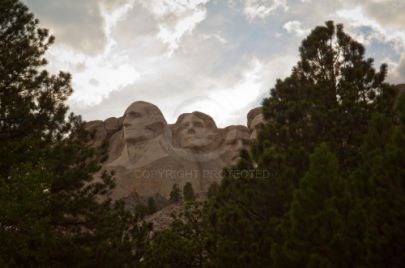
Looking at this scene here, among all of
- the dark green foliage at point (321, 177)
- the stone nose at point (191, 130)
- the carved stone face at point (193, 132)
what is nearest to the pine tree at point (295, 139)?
the dark green foliage at point (321, 177)

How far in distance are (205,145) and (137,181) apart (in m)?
10.8

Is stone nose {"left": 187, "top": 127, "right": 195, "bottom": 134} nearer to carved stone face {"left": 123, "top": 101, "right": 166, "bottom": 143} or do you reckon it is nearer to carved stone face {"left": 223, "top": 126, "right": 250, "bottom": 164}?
carved stone face {"left": 123, "top": 101, "right": 166, "bottom": 143}

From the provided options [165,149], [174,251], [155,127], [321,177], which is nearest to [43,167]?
[321,177]

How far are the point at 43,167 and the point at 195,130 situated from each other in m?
48.3

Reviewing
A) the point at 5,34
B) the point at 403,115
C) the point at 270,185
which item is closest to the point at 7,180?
the point at 5,34

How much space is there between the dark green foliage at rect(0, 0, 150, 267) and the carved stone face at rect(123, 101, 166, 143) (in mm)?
40271

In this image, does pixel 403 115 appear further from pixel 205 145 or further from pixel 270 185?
pixel 205 145

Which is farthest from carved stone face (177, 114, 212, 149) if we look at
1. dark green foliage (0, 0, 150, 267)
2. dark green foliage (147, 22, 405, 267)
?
dark green foliage (0, 0, 150, 267)

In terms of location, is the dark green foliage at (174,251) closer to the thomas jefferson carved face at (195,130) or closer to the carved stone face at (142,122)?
the carved stone face at (142,122)

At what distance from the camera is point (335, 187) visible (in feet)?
31.2

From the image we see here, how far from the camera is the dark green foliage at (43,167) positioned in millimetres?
10875

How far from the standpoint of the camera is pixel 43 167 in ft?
37.8

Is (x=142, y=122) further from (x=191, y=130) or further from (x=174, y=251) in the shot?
(x=174, y=251)

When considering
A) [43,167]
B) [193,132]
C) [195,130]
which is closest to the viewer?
[43,167]
